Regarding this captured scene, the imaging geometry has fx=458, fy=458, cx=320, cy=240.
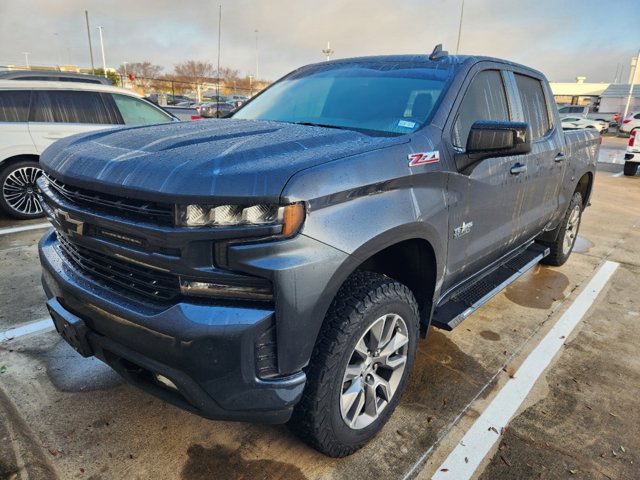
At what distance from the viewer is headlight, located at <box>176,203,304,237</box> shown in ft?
5.44

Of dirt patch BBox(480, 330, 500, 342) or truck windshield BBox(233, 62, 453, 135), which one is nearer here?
truck windshield BBox(233, 62, 453, 135)

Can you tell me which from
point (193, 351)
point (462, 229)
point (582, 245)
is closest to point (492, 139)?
point (462, 229)

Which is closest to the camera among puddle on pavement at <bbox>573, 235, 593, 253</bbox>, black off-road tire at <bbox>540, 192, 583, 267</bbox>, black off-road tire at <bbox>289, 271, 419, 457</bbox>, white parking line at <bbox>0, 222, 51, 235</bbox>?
black off-road tire at <bbox>289, 271, 419, 457</bbox>

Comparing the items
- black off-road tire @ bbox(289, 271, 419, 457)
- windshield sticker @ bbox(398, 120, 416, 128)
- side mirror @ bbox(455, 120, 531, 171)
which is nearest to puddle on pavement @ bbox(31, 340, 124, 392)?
black off-road tire @ bbox(289, 271, 419, 457)

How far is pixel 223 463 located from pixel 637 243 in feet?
21.1

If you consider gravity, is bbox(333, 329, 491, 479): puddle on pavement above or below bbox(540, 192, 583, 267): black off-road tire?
below

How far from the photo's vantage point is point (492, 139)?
2.45 metres

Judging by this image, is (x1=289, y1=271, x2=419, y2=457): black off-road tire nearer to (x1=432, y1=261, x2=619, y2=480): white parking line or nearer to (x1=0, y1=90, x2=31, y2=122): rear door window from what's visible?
(x1=432, y1=261, x2=619, y2=480): white parking line

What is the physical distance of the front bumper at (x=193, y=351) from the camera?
1.65 metres

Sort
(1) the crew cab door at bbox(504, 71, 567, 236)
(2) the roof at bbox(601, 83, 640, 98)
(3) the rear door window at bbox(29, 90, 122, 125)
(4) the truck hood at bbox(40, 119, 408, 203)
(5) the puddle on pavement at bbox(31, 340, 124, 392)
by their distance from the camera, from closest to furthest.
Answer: (4) the truck hood at bbox(40, 119, 408, 203), (5) the puddle on pavement at bbox(31, 340, 124, 392), (1) the crew cab door at bbox(504, 71, 567, 236), (3) the rear door window at bbox(29, 90, 122, 125), (2) the roof at bbox(601, 83, 640, 98)

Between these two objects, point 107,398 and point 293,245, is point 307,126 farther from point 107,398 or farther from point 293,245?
point 107,398

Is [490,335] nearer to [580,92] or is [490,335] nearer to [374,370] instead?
[374,370]

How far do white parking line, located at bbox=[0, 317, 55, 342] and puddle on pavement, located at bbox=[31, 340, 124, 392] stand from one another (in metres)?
0.33

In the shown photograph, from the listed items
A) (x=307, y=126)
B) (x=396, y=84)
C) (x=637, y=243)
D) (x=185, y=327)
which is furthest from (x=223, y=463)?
(x=637, y=243)
